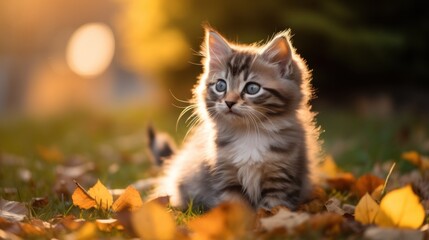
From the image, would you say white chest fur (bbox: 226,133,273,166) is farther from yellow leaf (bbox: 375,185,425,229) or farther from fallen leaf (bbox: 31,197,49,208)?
fallen leaf (bbox: 31,197,49,208)

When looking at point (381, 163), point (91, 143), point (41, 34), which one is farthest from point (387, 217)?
point (41, 34)

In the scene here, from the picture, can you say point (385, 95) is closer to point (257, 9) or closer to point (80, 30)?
point (257, 9)

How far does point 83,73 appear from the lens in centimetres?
1348

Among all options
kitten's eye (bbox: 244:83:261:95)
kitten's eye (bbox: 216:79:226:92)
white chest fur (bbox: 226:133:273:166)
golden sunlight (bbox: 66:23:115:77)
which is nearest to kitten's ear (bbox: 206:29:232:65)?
A: kitten's eye (bbox: 216:79:226:92)

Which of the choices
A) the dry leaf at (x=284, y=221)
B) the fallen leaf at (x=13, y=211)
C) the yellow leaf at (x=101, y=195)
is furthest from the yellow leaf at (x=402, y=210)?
the fallen leaf at (x=13, y=211)

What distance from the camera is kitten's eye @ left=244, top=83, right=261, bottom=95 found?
229 centimetres

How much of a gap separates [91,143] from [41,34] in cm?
1048

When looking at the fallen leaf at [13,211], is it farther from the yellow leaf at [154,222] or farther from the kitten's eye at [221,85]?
the kitten's eye at [221,85]

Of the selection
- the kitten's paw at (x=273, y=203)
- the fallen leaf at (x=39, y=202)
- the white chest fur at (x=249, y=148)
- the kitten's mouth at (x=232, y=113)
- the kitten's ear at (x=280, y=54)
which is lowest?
the fallen leaf at (x=39, y=202)

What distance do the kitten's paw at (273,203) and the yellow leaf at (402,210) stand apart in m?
0.50

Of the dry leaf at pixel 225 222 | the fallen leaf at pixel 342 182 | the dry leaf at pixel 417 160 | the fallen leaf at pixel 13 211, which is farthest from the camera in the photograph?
the dry leaf at pixel 417 160

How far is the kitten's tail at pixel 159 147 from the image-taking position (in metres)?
3.14

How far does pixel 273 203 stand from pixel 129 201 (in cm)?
55

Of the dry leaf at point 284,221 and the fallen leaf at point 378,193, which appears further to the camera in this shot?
the fallen leaf at point 378,193
